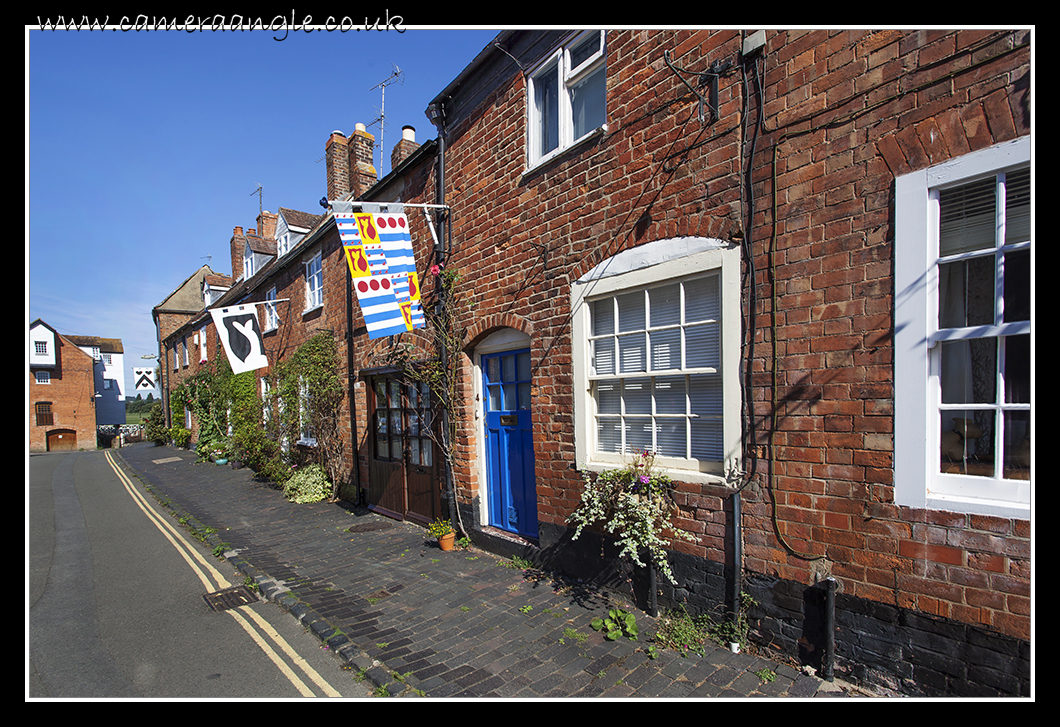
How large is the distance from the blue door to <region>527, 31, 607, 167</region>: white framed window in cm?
244

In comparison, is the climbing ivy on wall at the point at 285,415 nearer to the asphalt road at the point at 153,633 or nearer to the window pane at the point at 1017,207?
the asphalt road at the point at 153,633

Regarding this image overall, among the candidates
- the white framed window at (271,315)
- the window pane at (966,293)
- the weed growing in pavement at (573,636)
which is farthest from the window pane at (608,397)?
the white framed window at (271,315)

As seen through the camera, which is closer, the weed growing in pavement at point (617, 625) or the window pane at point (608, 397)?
the weed growing in pavement at point (617, 625)

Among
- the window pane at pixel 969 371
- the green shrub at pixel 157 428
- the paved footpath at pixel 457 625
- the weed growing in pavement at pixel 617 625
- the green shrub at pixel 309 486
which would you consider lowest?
the green shrub at pixel 157 428

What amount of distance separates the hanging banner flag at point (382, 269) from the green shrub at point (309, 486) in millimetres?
5908

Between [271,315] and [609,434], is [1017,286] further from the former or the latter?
[271,315]

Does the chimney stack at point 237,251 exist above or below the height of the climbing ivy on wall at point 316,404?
above

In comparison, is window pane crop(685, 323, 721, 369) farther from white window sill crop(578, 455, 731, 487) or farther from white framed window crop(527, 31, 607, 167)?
white framed window crop(527, 31, 607, 167)

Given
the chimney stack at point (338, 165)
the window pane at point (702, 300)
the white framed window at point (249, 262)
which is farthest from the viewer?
the white framed window at point (249, 262)

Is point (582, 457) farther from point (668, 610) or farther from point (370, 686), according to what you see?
point (370, 686)

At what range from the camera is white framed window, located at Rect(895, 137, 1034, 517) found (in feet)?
9.57

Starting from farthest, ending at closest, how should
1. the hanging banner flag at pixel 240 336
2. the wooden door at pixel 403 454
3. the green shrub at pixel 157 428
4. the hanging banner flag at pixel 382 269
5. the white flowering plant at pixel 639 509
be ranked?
the green shrub at pixel 157 428 → the hanging banner flag at pixel 240 336 → the wooden door at pixel 403 454 → the hanging banner flag at pixel 382 269 → the white flowering plant at pixel 639 509

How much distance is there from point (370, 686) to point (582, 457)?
2673 millimetres

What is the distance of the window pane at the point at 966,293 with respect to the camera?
3023 mm
